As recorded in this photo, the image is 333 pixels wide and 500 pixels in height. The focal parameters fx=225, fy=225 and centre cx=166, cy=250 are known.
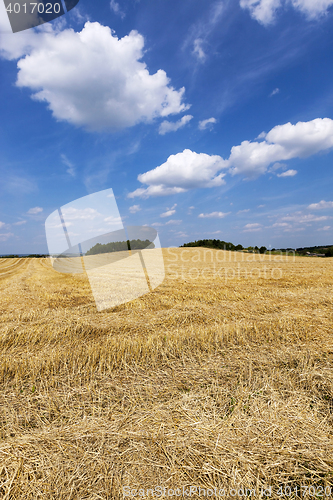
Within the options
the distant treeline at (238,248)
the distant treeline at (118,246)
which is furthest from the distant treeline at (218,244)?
the distant treeline at (118,246)

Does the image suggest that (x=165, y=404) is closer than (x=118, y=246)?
Yes

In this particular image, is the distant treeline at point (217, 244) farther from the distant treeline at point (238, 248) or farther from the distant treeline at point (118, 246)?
the distant treeline at point (118, 246)

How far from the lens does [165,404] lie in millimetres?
3432

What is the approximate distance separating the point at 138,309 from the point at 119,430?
530 cm

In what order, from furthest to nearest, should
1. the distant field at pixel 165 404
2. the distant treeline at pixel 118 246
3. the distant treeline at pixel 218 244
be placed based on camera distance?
the distant treeline at pixel 218 244, the distant treeline at pixel 118 246, the distant field at pixel 165 404

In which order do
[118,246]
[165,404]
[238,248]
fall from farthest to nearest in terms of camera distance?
[238,248]
[118,246]
[165,404]

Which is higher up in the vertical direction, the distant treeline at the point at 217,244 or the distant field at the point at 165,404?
the distant treeline at the point at 217,244

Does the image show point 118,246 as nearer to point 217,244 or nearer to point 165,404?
point 217,244

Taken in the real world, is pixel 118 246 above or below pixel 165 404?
above

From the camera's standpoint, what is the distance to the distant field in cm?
238

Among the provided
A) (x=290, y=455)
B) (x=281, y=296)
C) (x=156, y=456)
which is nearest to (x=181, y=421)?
(x=156, y=456)

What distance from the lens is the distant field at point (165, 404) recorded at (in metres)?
2.38

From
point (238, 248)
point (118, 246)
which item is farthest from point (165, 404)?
point (238, 248)

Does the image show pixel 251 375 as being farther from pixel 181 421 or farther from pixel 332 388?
pixel 181 421
